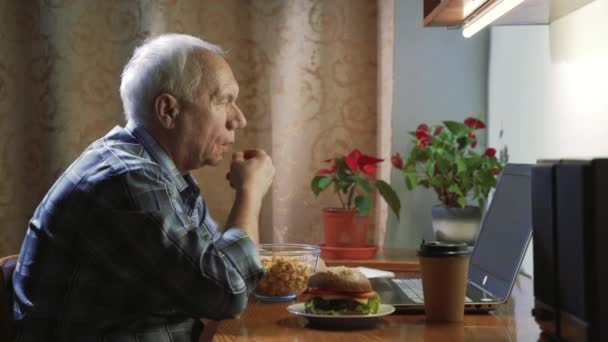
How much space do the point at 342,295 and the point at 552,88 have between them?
80 centimetres

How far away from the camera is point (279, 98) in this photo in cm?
270

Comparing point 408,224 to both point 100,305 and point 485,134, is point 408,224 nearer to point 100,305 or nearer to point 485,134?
point 485,134

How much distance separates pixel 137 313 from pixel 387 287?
546mm

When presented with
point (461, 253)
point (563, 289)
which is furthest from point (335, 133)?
point (563, 289)

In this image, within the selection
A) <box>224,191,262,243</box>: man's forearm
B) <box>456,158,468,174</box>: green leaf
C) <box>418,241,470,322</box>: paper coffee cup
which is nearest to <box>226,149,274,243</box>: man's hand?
<box>224,191,262,243</box>: man's forearm

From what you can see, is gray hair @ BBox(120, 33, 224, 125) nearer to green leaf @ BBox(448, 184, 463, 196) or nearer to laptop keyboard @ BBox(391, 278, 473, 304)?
laptop keyboard @ BBox(391, 278, 473, 304)

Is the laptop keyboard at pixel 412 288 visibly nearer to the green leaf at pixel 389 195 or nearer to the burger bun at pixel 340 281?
the burger bun at pixel 340 281

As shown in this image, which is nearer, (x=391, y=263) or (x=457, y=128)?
(x=391, y=263)

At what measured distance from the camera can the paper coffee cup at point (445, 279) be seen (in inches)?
54.2

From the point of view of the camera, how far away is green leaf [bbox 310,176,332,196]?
2.46 m

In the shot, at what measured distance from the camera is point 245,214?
172 cm

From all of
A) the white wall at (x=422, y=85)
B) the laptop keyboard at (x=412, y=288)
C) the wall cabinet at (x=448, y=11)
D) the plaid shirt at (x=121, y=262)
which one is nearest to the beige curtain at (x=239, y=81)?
the white wall at (x=422, y=85)

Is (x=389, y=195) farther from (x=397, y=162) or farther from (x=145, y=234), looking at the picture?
(x=145, y=234)

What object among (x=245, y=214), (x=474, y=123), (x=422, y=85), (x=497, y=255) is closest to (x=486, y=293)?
(x=497, y=255)
